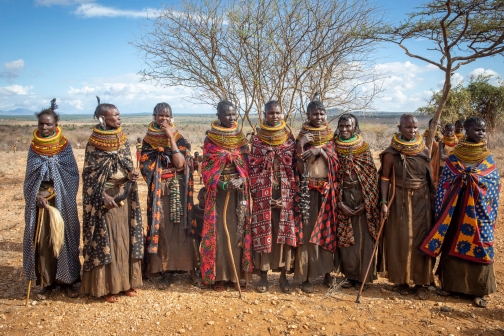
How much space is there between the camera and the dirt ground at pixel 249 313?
3410 millimetres

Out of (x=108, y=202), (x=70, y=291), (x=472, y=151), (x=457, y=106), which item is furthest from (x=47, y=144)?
(x=457, y=106)

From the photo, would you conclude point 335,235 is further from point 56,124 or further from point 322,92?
point 322,92

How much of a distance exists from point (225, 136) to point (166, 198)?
1.01m

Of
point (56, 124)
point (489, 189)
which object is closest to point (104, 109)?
point (56, 124)

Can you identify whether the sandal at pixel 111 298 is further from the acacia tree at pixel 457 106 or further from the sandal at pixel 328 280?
the acacia tree at pixel 457 106

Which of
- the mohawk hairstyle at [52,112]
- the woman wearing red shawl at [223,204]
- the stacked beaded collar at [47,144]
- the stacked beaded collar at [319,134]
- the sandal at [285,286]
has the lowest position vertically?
the sandal at [285,286]

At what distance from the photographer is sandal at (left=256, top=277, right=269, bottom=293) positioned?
4.20 m

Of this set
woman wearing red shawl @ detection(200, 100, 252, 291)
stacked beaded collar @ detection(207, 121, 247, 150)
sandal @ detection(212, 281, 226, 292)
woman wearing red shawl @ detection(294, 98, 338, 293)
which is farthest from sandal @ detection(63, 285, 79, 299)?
woman wearing red shawl @ detection(294, 98, 338, 293)

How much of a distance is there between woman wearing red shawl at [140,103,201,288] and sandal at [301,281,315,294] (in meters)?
1.30

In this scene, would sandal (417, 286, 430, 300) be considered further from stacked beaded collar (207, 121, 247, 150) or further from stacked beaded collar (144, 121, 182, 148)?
stacked beaded collar (144, 121, 182, 148)

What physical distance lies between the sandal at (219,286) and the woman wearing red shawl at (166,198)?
339 mm

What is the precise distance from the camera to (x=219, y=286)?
427 cm

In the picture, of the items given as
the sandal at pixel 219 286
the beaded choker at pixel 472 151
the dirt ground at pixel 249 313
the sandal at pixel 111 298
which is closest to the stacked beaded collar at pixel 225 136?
the sandal at pixel 219 286

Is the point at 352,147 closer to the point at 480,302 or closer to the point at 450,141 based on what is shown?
the point at 480,302
